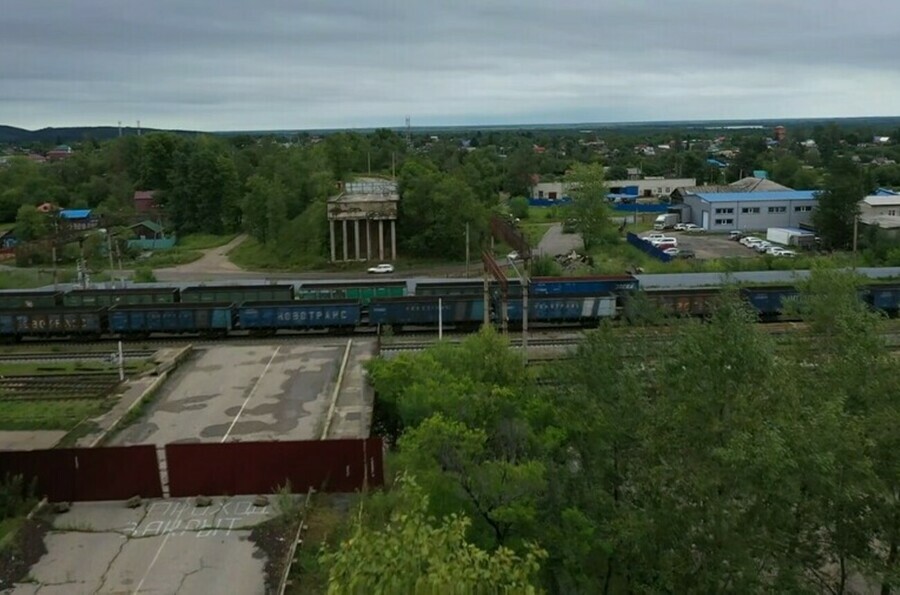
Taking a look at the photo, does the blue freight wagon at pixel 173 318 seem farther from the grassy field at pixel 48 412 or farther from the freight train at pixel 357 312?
the grassy field at pixel 48 412

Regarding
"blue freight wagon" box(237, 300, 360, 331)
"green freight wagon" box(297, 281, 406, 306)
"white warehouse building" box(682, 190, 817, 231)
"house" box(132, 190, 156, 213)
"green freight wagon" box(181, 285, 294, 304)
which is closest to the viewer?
"blue freight wagon" box(237, 300, 360, 331)

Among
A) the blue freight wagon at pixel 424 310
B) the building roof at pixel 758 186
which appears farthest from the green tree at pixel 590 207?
the building roof at pixel 758 186

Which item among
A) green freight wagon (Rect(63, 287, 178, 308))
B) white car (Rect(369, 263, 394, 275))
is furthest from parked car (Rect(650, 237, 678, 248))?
green freight wagon (Rect(63, 287, 178, 308))

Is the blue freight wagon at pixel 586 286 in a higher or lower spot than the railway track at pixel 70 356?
higher

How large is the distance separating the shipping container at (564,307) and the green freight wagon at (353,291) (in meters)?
7.03

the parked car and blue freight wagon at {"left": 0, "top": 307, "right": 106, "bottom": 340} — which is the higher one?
the parked car

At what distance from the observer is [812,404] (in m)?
13.6

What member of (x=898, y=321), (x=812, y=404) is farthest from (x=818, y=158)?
(x=812, y=404)

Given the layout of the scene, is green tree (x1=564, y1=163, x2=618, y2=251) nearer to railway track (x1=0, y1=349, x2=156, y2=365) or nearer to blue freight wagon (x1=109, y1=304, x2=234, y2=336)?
blue freight wagon (x1=109, y1=304, x2=234, y2=336)

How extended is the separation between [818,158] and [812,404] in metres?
159

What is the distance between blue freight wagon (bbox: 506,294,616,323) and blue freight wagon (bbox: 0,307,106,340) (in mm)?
21804

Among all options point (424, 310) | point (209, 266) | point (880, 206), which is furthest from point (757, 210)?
point (209, 266)

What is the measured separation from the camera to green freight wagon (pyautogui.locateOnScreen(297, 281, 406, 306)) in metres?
42.4

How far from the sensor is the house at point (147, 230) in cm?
8775
